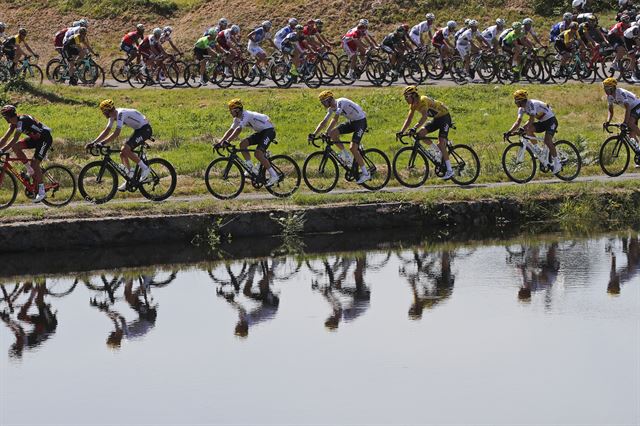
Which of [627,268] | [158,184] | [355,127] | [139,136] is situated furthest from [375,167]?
[627,268]

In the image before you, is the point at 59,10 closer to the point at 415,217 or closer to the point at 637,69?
the point at 637,69

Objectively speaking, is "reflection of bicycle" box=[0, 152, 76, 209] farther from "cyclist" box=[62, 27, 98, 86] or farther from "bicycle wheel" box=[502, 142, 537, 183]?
"cyclist" box=[62, 27, 98, 86]

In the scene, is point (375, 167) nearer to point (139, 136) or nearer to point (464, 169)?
point (464, 169)

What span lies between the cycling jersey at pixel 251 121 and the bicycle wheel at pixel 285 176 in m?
0.75

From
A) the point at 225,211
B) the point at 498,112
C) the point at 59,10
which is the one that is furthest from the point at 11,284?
the point at 59,10

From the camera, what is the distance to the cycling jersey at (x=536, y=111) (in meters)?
24.0

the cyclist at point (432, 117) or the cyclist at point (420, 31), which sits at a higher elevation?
the cyclist at point (420, 31)

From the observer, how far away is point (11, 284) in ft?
66.2

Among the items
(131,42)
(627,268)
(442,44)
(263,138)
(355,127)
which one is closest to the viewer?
(627,268)

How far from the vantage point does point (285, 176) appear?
80.5 feet

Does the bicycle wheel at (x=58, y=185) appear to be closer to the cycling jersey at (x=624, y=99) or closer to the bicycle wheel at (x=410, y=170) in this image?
the bicycle wheel at (x=410, y=170)

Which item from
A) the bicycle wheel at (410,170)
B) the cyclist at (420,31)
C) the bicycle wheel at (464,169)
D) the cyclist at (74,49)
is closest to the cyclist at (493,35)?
the cyclist at (420,31)

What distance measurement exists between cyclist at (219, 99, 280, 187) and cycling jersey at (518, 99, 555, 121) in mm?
4393

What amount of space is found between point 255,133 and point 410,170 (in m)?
3.35
